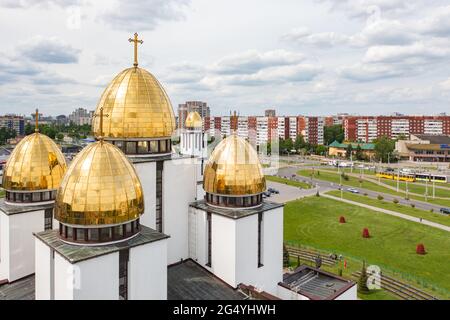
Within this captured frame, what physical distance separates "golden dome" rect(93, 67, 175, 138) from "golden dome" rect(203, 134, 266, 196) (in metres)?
3.11

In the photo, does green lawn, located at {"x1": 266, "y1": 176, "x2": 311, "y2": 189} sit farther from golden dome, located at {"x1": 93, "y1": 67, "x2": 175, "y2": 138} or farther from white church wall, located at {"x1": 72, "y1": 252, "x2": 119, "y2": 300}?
white church wall, located at {"x1": 72, "y1": 252, "x2": 119, "y2": 300}

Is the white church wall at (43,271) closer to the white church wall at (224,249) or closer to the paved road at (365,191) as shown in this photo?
the white church wall at (224,249)

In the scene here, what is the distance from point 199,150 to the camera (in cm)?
3741

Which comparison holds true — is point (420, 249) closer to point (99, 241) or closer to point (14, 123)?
point (99, 241)

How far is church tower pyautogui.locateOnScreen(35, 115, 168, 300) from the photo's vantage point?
12453mm

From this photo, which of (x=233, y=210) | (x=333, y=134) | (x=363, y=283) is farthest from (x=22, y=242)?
(x=333, y=134)

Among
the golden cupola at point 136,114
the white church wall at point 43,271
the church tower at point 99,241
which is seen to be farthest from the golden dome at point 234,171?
the white church wall at point 43,271

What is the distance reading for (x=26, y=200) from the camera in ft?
59.5

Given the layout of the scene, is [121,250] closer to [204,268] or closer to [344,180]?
[204,268]

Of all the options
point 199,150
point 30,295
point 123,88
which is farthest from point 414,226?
point 30,295

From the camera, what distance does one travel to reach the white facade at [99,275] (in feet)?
39.9

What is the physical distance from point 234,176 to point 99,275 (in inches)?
301

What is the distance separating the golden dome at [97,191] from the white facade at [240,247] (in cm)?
503

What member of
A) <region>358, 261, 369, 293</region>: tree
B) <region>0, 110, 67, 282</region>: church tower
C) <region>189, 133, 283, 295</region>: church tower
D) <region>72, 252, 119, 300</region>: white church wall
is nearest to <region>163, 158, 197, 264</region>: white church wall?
<region>189, 133, 283, 295</region>: church tower
